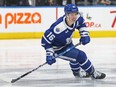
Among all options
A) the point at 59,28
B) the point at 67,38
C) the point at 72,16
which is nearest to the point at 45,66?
the point at 67,38

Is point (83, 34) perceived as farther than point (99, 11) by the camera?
No

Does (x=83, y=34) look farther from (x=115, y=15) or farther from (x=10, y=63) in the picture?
(x=115, y=15)

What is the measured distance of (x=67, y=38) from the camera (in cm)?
626

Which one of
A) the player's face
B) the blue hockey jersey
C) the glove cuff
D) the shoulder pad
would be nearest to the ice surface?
the glove cuff

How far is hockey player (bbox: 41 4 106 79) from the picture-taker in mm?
6043

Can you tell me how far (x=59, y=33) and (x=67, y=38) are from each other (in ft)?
0.49

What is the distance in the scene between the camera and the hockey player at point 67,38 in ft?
19.8

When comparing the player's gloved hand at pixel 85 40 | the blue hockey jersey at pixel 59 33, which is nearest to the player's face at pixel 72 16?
the blue hockey jersey at pixel 59 33

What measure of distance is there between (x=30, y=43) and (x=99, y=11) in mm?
2488

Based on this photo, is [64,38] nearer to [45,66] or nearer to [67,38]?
[67,38]

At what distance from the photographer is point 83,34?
6301 mm

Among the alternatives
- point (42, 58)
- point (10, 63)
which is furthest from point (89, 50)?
point (10, 63)

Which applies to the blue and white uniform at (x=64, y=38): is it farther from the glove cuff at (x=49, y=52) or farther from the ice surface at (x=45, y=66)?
the ice surface at (x=45, y=66)

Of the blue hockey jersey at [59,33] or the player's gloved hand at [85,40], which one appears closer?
the blue hockey jersey at [59,33]
